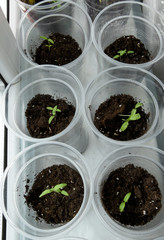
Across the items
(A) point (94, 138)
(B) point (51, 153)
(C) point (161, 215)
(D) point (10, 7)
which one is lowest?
(C) point (161, 215)

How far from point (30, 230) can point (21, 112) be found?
0.39m

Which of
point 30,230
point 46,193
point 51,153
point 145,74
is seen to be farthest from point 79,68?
point 30,230

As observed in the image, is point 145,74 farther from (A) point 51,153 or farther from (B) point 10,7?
(B) point 10,7

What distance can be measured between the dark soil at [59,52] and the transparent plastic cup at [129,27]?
4.7 inches

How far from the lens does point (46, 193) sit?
0.75 meters

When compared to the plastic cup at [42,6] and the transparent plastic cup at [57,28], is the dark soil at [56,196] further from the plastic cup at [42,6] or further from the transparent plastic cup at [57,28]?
the plastic cup at [42,6]

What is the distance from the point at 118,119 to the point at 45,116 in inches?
10.3

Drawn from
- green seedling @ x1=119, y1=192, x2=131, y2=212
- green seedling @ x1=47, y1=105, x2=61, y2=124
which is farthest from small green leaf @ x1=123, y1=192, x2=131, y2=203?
green seedling @ x1=47, y1=105, x2=61, y2=124

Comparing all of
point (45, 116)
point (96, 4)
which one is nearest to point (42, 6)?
point (96, 4)

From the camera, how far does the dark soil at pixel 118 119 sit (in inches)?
32.8

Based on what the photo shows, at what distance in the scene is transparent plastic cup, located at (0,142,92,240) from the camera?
0.69m

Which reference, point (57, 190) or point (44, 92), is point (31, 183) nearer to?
point (57, 190)


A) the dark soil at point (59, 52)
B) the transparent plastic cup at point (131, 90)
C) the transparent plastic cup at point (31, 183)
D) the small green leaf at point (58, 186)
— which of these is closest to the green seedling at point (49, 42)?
the dark soil at point (59, 52)

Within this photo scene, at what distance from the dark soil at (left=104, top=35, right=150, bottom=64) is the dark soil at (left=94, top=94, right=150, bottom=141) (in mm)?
183
